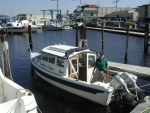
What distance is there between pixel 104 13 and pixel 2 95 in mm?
117377

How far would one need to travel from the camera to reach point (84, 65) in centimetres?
1573

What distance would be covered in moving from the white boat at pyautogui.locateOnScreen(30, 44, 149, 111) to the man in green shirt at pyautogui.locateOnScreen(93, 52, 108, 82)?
15.3 inches

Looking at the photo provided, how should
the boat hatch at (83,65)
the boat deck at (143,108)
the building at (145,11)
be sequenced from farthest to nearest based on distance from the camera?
the building at (145,11) < the boat hatch at (83,65) < the boat deck at (143,108)

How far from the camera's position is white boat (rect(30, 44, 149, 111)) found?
43.0 feet

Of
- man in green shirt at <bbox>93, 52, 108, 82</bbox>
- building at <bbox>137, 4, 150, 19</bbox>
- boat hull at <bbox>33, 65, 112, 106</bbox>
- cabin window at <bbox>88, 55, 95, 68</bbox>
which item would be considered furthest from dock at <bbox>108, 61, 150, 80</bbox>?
building at <bbox>137, 4, 150, 19</bbox>

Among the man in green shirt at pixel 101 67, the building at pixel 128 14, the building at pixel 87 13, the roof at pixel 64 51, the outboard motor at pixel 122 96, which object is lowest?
the outboard motor at pixel 122 96

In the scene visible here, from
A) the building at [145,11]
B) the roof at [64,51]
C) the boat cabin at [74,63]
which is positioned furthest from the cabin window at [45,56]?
the building at [145,11]

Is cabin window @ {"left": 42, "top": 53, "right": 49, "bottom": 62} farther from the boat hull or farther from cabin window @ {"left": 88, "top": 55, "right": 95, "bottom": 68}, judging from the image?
cabin window @ {"left": 88, "top": 55, "right": 95, "bottom": 68}

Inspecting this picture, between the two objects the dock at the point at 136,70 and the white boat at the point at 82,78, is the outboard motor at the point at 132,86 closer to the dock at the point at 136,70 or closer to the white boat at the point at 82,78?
the white boat at the point at 82,78

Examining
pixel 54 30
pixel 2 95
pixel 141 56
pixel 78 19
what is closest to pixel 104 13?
pixel 78 19

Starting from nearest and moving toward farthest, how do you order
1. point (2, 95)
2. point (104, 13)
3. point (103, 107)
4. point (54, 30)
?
point (2, 95) → point (103, 107) → point (54, 30) → point (104, 13)

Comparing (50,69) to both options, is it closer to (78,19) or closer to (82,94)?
(82,94)

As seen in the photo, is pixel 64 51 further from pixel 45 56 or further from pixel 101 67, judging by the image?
pixel 101 67

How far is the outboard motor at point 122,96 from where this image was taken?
12.8 meters
